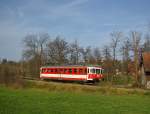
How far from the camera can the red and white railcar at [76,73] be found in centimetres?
3900

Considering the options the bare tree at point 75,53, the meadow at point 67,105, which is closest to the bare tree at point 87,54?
the bare tree at point 75,53

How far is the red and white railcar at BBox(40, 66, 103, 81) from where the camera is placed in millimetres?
39000

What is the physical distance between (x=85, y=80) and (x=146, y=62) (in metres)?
10.1

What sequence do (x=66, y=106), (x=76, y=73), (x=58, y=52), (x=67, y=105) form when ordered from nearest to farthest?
(x=66, y=106) → (x=67, y=105) → (x=76, y=73) → (x=58, y=52)

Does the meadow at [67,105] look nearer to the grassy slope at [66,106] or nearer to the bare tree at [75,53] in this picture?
the grassy slope at [66,106]

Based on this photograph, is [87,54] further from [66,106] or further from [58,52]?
[66,106]

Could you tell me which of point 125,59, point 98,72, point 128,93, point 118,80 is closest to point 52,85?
point 98,72

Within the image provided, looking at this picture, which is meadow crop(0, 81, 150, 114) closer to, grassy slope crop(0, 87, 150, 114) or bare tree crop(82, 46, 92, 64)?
grassy slope crop(0, 87, 150, 114)

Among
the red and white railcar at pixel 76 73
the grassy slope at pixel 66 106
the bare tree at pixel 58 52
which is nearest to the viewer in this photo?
the grassy slope at pixel 66 106

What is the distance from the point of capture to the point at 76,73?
39812mm

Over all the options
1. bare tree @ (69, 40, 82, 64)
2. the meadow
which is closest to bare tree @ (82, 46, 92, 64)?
bare tree @ (69, 40, 82, 64)

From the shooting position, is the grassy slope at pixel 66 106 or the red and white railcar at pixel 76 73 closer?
the grassy slope at pixel 66 106

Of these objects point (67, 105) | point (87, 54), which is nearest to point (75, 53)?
point (87, 54)

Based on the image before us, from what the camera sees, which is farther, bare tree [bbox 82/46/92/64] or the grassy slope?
bare tree [bbox 82/46/92/64]
